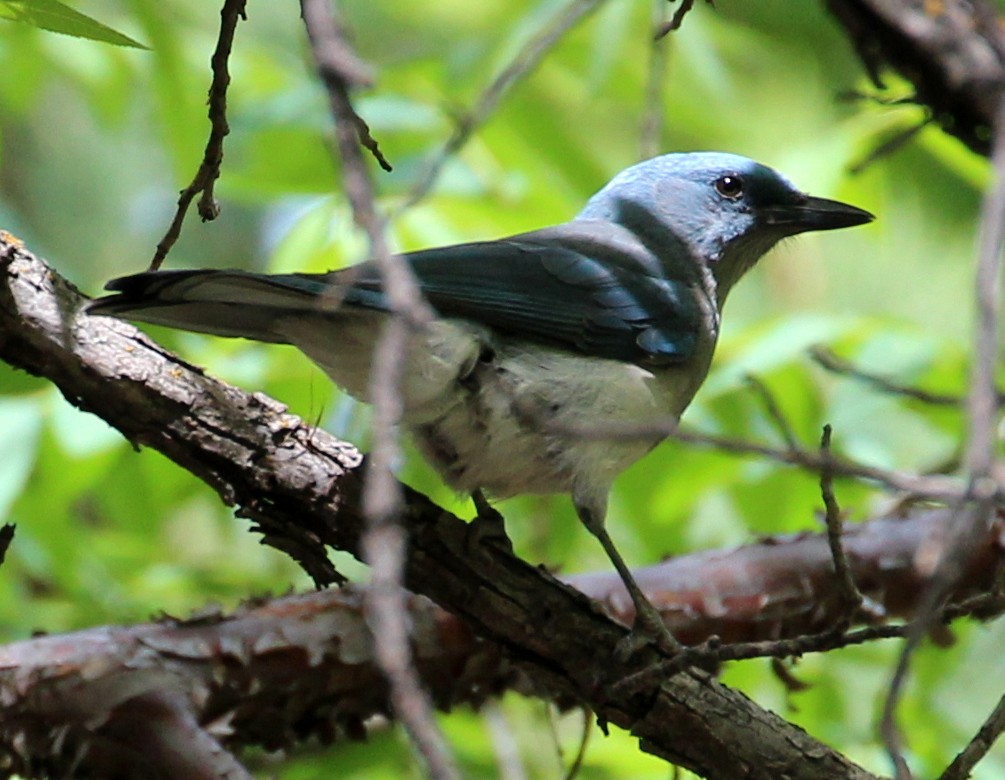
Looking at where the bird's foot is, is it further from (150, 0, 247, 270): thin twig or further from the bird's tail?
(150, 0, 247, 270): thin twig

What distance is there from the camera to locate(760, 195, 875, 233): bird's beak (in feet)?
13.5

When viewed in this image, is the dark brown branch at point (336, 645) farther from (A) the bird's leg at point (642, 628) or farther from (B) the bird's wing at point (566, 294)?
(B) the bird's wing at point (566, 294)

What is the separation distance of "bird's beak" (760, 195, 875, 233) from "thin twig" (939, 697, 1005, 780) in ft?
6.74

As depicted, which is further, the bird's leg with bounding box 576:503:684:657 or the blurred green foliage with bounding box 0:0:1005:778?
the blurred green foliage with bounding box 0:0:1005:778

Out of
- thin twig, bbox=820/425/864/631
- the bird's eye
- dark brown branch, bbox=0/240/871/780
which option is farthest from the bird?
thin twig, bbox=820/425/864/631

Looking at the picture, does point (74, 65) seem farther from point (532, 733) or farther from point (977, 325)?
point (977, 325)

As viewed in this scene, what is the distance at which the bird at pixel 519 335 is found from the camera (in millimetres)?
2887

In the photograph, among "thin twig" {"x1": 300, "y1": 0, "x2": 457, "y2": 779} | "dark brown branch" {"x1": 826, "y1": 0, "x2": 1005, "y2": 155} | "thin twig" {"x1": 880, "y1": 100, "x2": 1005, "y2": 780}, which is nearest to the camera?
"thin twig" {"x1": 300, "y1": 0, "x2": 457, "y2": 779}

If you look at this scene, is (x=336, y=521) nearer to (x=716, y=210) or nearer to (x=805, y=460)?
(x=805, y=460)

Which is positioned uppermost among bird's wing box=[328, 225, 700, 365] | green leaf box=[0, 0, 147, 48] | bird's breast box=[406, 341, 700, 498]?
bird's wing box=[328, 225, 700, 365]

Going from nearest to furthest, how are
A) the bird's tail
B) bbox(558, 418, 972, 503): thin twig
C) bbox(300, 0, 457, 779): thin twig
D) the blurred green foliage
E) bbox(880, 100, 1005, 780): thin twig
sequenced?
bbox(300, 0, 457, 779): thin twig → bbox(880, 100, 1005, 780): thin twig → bbox(558, 418, 972, 503): thin twig → the bird's tail → the blurred green foliage

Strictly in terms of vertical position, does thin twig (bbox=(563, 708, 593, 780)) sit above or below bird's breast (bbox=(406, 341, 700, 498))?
below

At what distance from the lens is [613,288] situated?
3.78 metres

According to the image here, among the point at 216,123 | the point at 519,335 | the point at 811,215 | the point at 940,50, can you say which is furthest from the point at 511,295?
the point at 940,50
